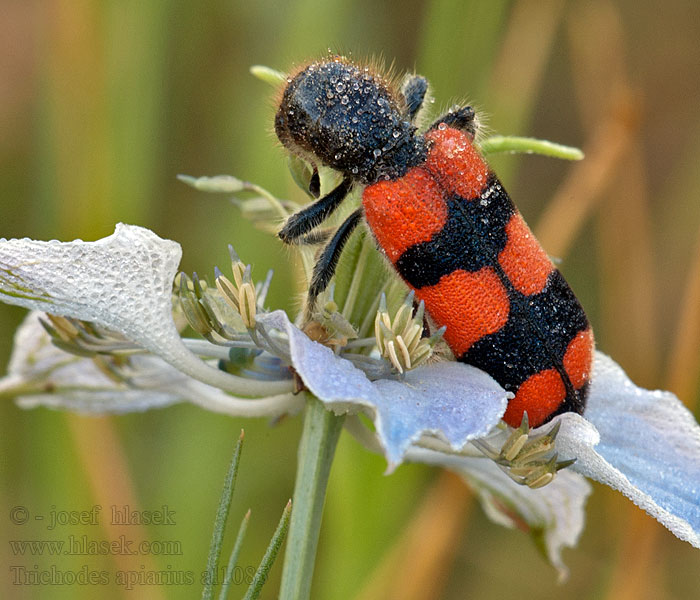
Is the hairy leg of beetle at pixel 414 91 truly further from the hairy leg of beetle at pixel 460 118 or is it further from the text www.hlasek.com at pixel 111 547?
the text www.hlasek.com at pixel 111 547

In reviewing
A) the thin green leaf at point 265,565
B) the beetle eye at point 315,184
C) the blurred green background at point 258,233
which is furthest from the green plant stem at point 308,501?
the blurred green background at point 258,233

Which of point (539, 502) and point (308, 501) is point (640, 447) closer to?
point (539, 502)

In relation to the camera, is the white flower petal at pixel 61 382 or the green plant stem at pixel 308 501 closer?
the green plant stem at pixel 308 501

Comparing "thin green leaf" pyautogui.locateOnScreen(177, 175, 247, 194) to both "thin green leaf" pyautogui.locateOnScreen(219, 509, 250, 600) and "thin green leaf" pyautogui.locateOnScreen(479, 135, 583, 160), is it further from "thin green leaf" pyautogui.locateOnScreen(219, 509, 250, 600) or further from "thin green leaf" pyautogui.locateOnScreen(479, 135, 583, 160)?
"thin green leaf" pyautogui.locateOnScreen(219, 509, 250, 600)

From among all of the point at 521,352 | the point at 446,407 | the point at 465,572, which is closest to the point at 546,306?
the point at 521,352

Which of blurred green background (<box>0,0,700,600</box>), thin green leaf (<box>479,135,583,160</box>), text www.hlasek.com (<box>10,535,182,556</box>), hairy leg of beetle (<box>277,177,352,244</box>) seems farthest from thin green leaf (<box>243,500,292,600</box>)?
text www.hlasek.com (<box>10,535,182,556</box>)

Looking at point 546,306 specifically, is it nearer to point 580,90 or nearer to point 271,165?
point 271,165
